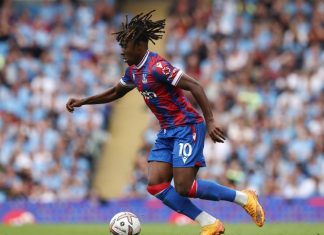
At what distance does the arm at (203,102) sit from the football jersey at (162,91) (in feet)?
0.38

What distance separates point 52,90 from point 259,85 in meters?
4.84

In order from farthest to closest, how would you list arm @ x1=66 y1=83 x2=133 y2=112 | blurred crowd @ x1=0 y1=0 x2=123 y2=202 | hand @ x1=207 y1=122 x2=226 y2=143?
blurred crowd @ x1=0 y1=0 x2=123 y2=202, arm @ x1=66 y1=83 x2=133 y2=112, hand @ x1=207 y1=122 x2=226 y2=143

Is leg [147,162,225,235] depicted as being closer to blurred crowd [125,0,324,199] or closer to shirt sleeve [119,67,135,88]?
shirt sleeve [119,67,135,88]

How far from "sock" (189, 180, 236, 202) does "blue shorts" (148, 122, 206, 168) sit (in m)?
0.22

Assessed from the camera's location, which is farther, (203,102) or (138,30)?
(138,30)

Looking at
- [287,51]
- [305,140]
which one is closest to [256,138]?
[305,140]

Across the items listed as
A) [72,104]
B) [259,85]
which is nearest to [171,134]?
[72,104]

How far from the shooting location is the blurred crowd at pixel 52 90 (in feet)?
61.9

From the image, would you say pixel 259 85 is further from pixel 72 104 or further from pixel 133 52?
pixel 133 52

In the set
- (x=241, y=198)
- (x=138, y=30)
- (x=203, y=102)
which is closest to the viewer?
(x=203, y=102)

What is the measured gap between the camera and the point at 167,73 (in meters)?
9.59

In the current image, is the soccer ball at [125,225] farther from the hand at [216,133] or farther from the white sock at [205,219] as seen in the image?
the hand at [216,133]

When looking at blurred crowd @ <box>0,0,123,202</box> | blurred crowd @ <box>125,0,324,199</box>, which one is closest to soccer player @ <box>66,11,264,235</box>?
blurred crowd @ <box>125,0,324,199</box>

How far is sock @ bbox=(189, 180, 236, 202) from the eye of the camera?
9.80 meters
